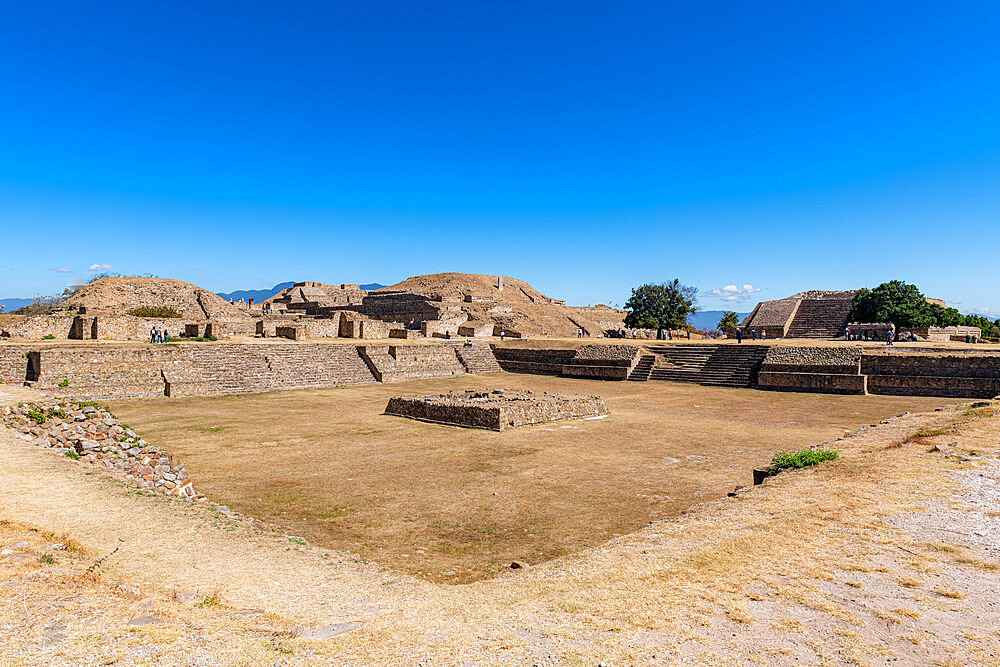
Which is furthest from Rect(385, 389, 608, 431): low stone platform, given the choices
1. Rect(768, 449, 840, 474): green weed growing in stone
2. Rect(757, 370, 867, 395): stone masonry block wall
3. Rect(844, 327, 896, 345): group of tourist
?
Rect(844, 327, 896, 345): group of tourist

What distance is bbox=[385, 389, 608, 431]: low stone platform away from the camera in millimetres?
15055

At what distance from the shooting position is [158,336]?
2748cm

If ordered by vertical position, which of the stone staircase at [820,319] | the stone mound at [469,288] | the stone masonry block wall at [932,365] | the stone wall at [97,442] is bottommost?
the stone wall at [97,442]

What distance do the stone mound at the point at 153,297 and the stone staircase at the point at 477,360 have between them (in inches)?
725

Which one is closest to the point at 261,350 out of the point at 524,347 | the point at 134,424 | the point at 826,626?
the point at 134,424

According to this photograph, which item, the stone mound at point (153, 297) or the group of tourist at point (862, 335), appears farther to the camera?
the stone mound at point (153, 297)

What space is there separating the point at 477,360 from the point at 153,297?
27696 mm

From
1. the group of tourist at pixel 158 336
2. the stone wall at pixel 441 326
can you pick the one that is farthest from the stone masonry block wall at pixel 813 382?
the group of tourist at pixel 158 336

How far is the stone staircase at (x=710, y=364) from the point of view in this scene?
25.4m

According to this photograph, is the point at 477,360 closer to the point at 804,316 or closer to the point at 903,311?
the point at 804,316

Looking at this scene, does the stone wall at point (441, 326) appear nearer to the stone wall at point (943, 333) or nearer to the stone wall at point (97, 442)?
the stone wall at point (97, 442)

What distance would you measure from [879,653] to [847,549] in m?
1.96

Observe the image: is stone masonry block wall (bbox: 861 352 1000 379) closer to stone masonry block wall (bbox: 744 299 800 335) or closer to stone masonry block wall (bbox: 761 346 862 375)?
stone masonry block wall (bbox: 761 346 862 375)

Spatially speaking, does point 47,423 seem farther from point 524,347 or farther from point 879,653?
point 524,347
